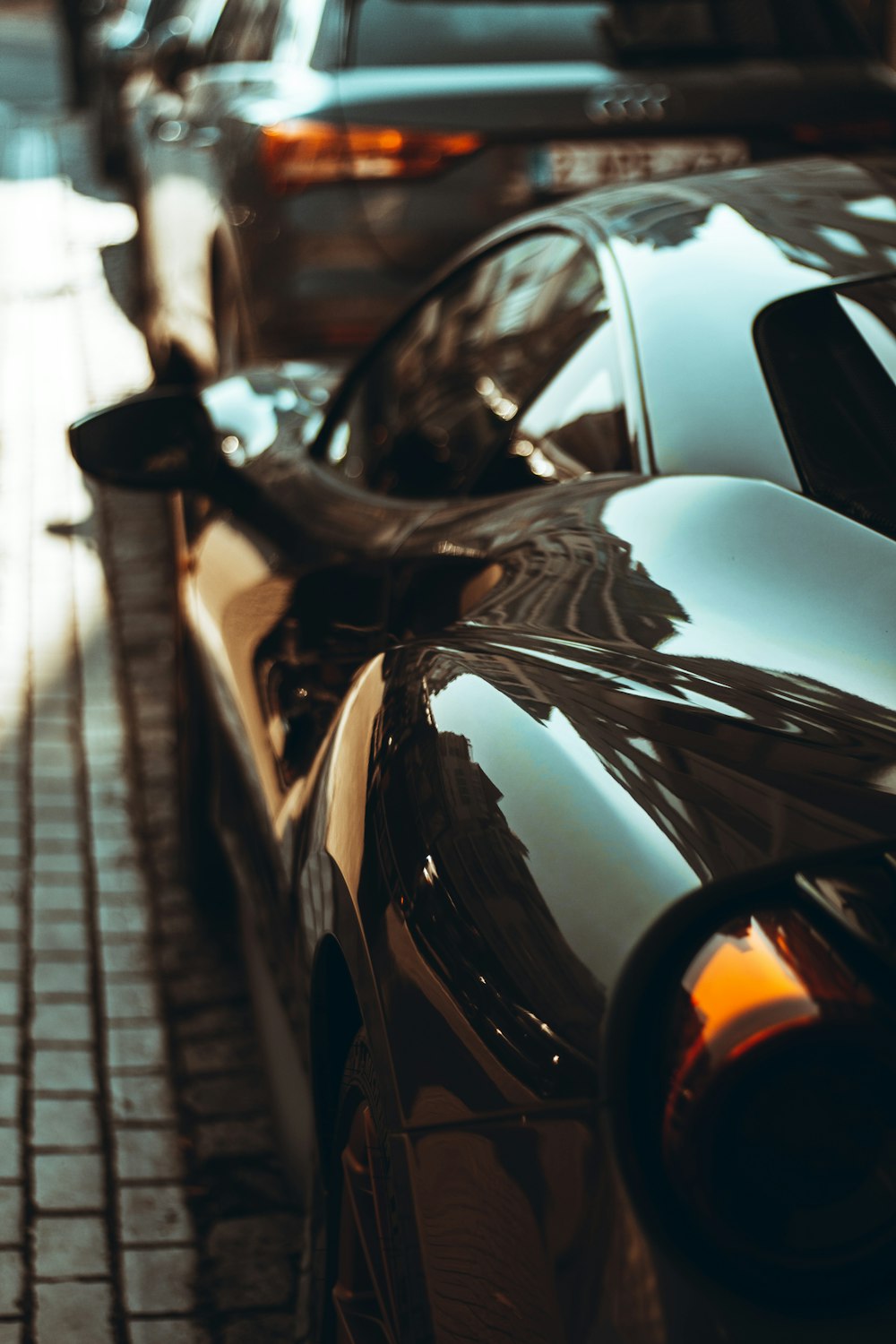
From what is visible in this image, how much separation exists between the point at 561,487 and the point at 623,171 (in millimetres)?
3287

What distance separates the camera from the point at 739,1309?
1193 mm

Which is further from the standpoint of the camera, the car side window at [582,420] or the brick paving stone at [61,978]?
the brick paving stone at [61,978]

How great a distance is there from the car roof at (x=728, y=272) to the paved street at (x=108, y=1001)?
1.48m

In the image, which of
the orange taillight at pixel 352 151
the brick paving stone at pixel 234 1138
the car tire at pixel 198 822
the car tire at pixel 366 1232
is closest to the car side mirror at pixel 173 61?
the orange taillight at pixel 352 151

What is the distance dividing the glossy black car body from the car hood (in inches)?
133

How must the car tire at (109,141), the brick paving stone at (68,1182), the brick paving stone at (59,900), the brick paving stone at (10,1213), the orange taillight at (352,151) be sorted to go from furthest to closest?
1. the car tire at (109,141)
2. the orange taillight at (352,151)
3. the brick paving stone at (59,900)
4. the brick paving stone at (68,1182)
5. the brick paving stone at (10,1213)

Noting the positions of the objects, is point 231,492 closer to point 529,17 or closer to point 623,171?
point 623,171

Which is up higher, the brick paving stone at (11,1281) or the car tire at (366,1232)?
the car tire at (366,1232)

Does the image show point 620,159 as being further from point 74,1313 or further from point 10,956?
point 74,1313

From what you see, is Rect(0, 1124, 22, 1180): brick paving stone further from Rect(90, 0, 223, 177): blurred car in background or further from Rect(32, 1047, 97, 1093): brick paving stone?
Rect(90, 0, 223, 177): blurred car in background

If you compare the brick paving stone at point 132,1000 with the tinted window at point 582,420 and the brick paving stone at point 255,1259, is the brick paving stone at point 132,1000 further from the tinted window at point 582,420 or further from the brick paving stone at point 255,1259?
the tinted window at point 582,420

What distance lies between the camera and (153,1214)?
2.88 metres

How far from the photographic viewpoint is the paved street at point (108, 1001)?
107 inches

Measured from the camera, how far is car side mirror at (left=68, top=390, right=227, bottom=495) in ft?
10.5
